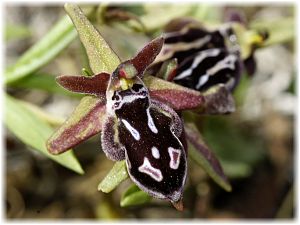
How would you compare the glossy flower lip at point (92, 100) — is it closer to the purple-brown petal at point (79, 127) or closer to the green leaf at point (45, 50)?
the purple-brown petal at point (79, 127)

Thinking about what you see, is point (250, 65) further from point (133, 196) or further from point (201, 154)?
point (133, 196)

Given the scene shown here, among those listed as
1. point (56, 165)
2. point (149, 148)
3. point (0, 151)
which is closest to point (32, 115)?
point (0, 151)

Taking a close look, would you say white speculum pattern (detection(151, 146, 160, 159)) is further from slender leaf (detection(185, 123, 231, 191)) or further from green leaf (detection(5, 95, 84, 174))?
green leaf (detection(5, 95, 84, 174))

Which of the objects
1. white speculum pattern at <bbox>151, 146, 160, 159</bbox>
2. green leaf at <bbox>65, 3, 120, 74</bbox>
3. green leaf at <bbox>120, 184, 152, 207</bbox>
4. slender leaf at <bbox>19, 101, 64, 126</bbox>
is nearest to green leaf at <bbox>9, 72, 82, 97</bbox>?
slender leaf at <bbox>19, 101, 64, 126</bbox>

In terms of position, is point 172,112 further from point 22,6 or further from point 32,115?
point 22,6

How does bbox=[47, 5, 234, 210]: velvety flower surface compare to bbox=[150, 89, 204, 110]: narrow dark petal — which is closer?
bbox=[47, 5, 234, 210]: velvety flower surface

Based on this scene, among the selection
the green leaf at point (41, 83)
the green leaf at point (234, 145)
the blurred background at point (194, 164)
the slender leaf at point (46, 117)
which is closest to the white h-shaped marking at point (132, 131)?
the slender leaf at point (46, 117)
